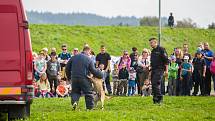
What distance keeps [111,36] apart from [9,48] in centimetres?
4422

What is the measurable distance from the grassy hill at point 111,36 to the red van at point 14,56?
35.4m

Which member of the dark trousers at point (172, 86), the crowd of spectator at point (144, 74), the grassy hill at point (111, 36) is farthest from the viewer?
the grassy hill at point (111, 36)

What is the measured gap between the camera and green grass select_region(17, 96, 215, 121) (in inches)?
548

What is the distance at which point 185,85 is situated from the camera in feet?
80.6

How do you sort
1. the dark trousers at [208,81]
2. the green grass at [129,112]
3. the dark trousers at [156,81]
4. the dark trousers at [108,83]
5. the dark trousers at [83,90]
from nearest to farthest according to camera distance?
the green grass at [129,112]
the dark trousers at [83,90]
the dark trousers at [156,81]
the dark trousers at [208,81]
the dark trousers at [108,83]

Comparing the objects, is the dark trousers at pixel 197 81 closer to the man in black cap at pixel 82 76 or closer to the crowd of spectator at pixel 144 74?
the crowd of spectator at pixel 144 74

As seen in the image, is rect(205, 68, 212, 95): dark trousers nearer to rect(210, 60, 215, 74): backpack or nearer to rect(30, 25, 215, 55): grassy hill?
rect(210, 60, 215, 74): backpack

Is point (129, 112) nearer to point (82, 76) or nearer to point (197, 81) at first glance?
point (82, 76)

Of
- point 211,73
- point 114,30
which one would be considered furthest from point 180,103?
point 114,30

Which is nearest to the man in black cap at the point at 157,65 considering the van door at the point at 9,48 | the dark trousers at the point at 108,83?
the van door at the point at 9,48

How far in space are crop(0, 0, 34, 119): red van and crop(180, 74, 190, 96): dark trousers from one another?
12.6 metres

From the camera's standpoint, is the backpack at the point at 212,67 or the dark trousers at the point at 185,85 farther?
the dark trousers at the point at 185,85

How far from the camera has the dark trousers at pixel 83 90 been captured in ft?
53.8

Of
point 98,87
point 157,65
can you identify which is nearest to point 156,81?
point 157,65
